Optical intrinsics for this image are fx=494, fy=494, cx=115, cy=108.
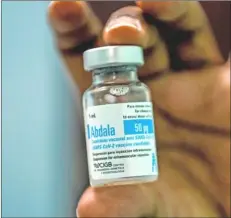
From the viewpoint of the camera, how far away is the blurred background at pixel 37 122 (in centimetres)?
55

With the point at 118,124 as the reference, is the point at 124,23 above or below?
above

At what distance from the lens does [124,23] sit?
52cm

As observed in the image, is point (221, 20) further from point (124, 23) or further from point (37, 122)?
point (37, 122)

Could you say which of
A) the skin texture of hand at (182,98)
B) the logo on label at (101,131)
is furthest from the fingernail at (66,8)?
the logo on label at (101,131)

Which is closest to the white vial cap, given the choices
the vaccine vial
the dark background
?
the vaccine vial

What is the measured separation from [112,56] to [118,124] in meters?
0.07

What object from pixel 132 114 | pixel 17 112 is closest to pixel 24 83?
pixel 17 112

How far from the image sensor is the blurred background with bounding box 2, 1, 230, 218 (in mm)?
546

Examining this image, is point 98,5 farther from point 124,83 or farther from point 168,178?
point 168,178

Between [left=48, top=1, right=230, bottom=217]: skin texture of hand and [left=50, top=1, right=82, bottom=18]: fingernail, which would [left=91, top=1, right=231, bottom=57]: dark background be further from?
[left=50, top=1, right=82, bottom=18]: fingernail

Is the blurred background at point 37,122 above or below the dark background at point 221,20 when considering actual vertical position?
below

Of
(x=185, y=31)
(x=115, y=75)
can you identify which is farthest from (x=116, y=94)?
(x=185, y=31)

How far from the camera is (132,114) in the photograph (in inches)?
19.4

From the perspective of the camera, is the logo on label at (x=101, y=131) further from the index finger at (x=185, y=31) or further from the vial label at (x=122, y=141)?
the index finger at (x=185, y=31)
